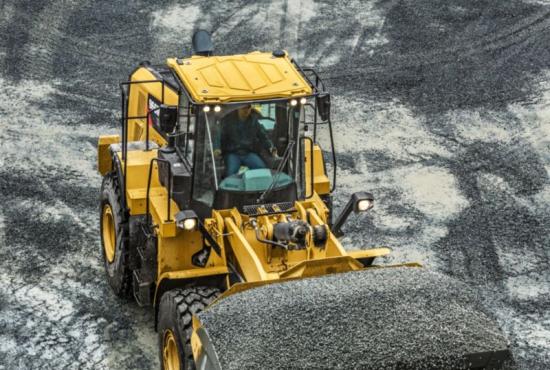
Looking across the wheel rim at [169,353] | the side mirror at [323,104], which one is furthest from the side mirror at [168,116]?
the wheel rim at [169,353]

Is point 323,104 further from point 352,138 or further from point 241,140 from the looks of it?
point 352,138

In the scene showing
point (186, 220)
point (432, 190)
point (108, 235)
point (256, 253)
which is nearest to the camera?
point (186, 220)

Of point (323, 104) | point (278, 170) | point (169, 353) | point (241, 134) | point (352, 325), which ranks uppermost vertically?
point (323, 104)

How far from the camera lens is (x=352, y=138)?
14719mm

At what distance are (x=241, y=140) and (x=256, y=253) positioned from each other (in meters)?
1.03

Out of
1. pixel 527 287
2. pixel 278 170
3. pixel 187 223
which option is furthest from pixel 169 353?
pixel 527 287

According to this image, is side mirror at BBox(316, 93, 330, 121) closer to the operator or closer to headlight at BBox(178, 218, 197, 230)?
the operator

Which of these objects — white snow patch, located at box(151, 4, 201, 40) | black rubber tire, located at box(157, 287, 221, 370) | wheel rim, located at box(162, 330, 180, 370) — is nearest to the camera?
black rubber tire, located at box(157, 287, 221, 370)

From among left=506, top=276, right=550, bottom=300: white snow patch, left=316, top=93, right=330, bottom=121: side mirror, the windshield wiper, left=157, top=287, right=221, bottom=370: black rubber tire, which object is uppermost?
left=316, top=93, right=330, bottom=121: side mirror

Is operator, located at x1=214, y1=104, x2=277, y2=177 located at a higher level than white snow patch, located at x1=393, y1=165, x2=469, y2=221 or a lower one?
higher

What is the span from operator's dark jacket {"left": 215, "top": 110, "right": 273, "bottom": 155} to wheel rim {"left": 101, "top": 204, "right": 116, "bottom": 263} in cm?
248

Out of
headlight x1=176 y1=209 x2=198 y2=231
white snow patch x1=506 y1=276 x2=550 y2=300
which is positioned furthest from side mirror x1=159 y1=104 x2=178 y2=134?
white snow patch x1=506 y1=276 x2=550 y2=300

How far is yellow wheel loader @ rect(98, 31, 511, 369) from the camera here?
700cm

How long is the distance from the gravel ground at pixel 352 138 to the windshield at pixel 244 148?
190 cm
